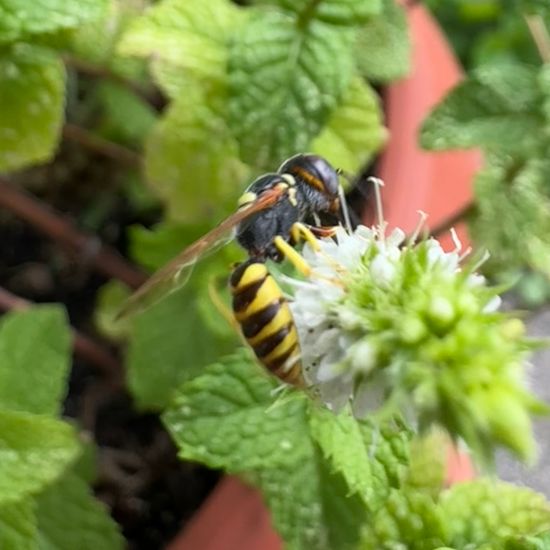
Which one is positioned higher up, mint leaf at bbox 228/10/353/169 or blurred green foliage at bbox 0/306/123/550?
mint leaf at bbox 228/10/353/169

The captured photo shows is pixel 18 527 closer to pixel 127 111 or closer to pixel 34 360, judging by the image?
pixel 34 360

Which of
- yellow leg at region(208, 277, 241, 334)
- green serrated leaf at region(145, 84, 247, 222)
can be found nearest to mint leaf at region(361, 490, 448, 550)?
yellow leg at region(208, 277, 241, 334)

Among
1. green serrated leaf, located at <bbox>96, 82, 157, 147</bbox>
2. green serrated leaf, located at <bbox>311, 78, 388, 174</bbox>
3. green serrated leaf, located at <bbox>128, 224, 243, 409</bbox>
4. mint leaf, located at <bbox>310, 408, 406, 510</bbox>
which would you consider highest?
green serrated leaf, located at <bbox>311, 78, 388, 174</bbox>

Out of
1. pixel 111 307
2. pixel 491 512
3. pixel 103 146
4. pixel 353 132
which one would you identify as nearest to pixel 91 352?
pixel 111 307

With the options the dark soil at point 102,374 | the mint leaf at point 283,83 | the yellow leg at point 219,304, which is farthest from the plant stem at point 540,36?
the dark soil at point 102,374

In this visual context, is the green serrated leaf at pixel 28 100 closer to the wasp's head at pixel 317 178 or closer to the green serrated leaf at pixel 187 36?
the green serrated leaf at pixel 187 36

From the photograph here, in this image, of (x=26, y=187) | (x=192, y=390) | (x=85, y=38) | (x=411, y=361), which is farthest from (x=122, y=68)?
(x=411, y=361)

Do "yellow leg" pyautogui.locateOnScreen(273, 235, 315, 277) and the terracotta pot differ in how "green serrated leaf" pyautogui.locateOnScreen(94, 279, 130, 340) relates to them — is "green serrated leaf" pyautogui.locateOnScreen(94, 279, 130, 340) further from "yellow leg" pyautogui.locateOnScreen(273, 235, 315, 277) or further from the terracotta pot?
"yellow leg" pyautogui.locateOnScreen(273, 235, 315, 277)

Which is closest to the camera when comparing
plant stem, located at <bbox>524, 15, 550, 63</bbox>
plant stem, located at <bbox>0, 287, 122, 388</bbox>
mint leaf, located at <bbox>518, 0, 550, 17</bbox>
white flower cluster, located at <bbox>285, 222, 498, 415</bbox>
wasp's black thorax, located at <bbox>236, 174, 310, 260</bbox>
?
white flower cluster, located at <bbox>285, 222, 498, 415</bbox>
